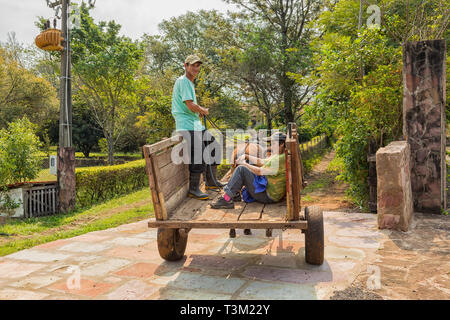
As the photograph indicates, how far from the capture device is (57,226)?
329 inches

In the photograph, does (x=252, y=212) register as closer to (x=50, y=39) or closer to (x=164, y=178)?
(x=164, y=178)

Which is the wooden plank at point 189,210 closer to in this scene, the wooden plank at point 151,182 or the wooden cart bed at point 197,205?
the wooden cart bed at point 197,205

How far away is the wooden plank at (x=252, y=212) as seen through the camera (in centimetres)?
406

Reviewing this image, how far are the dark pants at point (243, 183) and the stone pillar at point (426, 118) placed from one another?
150 inches

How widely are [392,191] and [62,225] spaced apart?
22.9 feet

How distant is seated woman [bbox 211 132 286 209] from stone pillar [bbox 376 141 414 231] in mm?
2028

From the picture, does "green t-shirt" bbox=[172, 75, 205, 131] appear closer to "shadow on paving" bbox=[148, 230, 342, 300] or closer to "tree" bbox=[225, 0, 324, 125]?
"shadow on paving" bbox=[148, 230, 342, 300]

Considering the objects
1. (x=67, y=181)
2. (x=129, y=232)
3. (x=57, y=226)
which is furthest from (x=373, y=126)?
(x=67, y=181)

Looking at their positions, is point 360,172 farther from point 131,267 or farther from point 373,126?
point 131,267

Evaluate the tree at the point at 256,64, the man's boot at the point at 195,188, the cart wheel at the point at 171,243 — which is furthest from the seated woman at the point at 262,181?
the tree at the point at 256,64

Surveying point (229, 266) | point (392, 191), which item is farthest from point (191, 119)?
point (392, 191)

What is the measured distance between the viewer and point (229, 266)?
451 cm

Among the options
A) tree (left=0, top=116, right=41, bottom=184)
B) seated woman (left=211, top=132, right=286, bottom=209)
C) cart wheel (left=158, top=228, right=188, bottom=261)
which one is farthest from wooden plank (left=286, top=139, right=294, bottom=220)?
tree (left=0, top=116, right=41, bottom=184)

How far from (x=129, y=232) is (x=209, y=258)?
2.20 m
